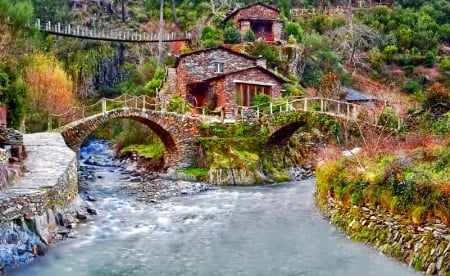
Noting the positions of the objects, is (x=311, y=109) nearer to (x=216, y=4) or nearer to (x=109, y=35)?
(x=109, y=35)

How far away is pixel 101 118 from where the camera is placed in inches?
1218

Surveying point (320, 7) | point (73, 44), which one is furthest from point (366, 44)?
point (73, 44)

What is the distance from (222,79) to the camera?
124ft

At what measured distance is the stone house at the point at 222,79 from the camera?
123ft

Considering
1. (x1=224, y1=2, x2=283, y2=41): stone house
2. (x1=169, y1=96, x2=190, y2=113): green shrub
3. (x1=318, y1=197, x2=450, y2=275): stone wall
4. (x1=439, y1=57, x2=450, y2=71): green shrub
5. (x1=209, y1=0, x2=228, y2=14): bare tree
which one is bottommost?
(x1=318, y1=197, x2=450, y2=275): stone wall

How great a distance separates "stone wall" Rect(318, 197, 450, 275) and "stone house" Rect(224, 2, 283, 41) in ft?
109

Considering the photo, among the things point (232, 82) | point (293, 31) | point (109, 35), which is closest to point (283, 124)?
point (232, 82)

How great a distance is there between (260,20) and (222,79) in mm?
15329

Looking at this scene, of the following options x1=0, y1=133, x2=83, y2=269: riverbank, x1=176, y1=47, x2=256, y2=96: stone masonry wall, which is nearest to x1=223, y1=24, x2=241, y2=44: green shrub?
x1=176, y1=47, x2=256, y2=96: stone masonry wall

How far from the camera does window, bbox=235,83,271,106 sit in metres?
37.5

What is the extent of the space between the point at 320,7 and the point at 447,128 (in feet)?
163

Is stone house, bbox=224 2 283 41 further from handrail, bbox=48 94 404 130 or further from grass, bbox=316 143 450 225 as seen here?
grass, bbox=316 143 450 225

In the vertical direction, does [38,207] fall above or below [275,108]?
below

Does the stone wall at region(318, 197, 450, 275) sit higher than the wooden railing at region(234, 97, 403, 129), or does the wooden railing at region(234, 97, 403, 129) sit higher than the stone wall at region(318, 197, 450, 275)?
the wooden railing at region(234, 97, 403, 129)
